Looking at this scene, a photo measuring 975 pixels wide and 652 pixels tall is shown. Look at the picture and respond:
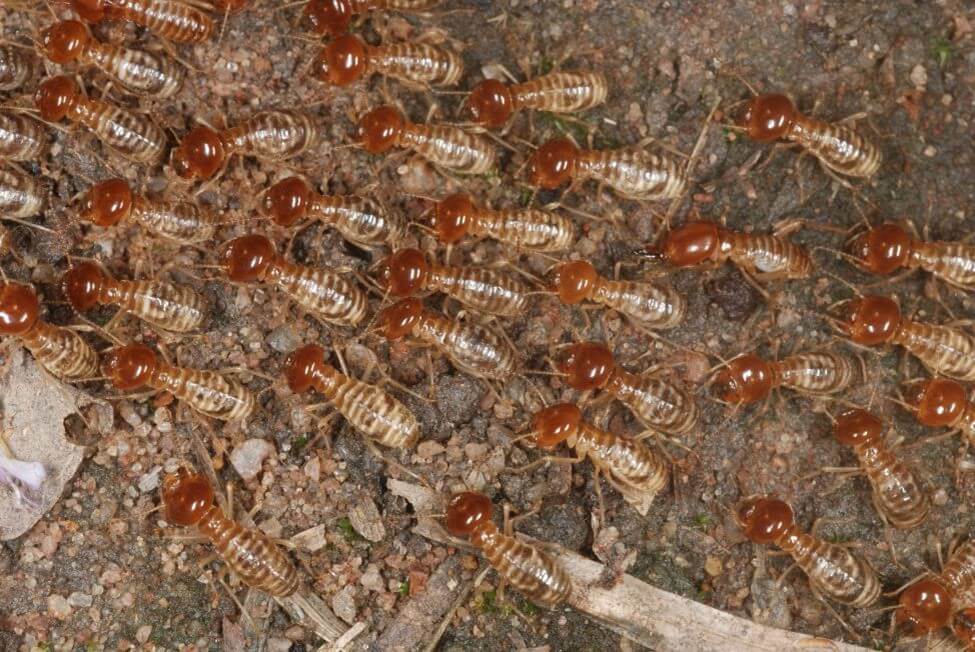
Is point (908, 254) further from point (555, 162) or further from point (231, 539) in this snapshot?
point (231, 539)

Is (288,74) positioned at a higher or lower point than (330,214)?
higher

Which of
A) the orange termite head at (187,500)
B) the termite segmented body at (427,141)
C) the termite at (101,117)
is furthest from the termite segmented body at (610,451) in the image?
the termite at (101,117)

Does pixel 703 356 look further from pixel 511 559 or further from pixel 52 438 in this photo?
pixel 52 438

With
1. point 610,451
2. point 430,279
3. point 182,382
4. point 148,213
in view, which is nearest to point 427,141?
point 430,279

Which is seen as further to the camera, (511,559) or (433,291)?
(433,291)

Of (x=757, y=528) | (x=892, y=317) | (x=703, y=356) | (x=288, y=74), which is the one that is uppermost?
(x=288, y=74)

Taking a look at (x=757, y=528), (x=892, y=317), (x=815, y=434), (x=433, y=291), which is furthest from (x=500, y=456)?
(x=892, y=317)
